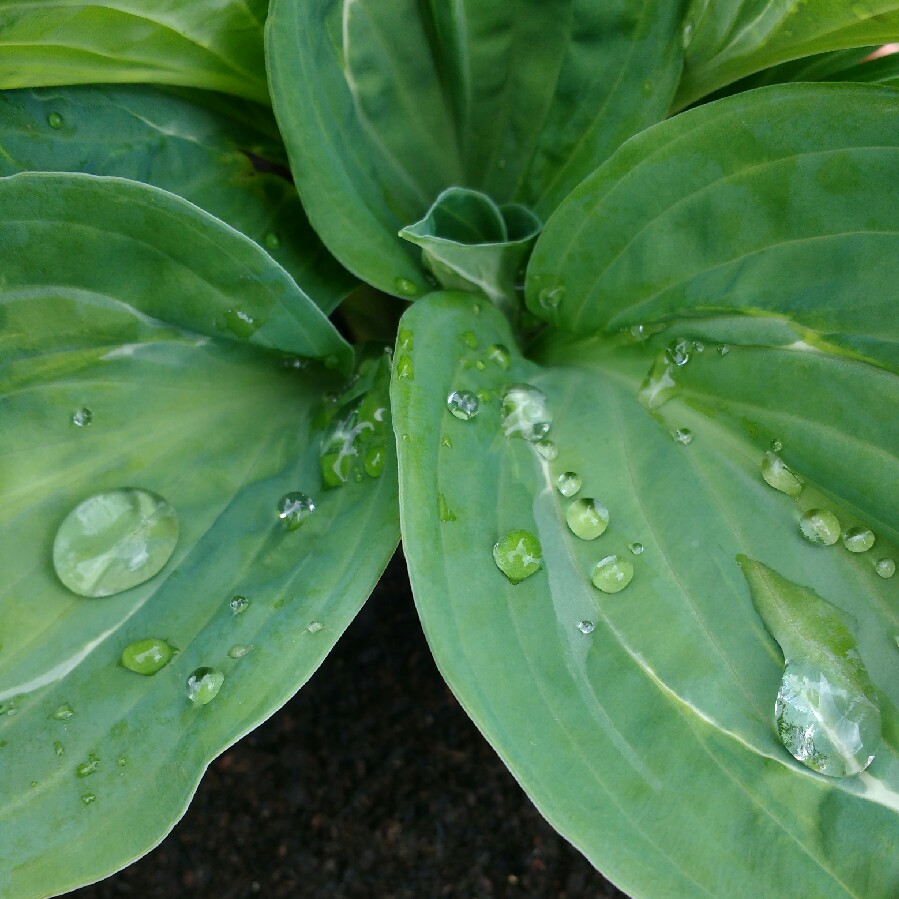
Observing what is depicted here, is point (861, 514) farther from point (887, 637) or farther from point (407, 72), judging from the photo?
point (407, 72)

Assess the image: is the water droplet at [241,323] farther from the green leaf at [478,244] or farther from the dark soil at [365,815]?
the dark soil at [365,815]

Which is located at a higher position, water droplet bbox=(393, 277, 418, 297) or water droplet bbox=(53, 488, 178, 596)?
water droplet bbox=(393, 277, 418, 297)

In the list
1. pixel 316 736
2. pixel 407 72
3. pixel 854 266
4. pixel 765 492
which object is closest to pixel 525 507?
pixel 765 492

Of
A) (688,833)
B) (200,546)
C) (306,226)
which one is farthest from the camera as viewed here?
(306,226)

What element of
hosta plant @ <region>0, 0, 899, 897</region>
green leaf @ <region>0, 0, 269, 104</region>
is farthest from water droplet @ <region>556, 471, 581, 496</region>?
green leaf @ <region>0, 0, 269, 104</region>

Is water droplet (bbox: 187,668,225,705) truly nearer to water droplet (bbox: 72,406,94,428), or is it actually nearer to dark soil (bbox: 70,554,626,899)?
water droplet (bbox: 72,406,94,428)

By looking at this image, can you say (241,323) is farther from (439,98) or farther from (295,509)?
(439,98)

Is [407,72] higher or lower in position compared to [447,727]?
higher
